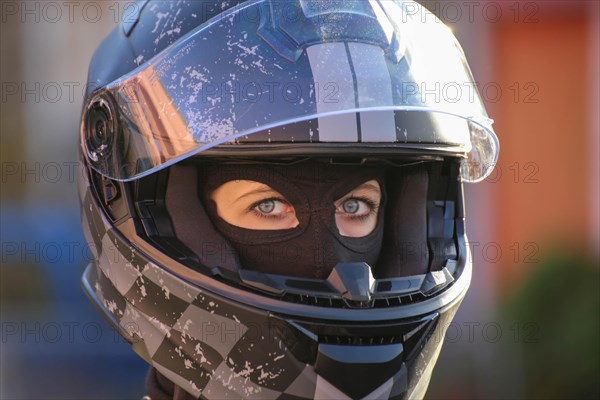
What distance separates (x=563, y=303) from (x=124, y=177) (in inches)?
125

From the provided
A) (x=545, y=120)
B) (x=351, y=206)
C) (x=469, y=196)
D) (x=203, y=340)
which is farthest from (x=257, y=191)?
(x=545, y=120)

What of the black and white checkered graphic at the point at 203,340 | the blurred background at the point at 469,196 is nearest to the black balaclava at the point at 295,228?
the black and white checkered graphic at the point at 203,340

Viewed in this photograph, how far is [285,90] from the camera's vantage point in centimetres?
172

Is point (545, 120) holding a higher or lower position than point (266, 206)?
higher

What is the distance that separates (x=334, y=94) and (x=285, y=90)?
96 mm

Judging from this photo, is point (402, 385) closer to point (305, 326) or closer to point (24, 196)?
point (305, 326)

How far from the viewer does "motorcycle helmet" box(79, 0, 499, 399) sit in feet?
5.70

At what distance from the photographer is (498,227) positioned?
559 cm

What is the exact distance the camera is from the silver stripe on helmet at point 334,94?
171 centimetres

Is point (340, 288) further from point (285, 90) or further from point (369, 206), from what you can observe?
point (285, 90)

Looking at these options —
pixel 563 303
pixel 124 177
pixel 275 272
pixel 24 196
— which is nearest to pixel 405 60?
pixel 275 272

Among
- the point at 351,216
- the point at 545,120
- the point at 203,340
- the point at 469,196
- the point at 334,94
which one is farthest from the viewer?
the point at 545,120

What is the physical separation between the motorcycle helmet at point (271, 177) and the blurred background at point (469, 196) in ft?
9.42

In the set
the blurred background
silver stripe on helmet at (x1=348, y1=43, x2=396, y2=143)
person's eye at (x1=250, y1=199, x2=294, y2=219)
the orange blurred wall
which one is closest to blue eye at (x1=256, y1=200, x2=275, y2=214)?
person's eye at (x1=250, y1=199, x2=294, y2=219)
